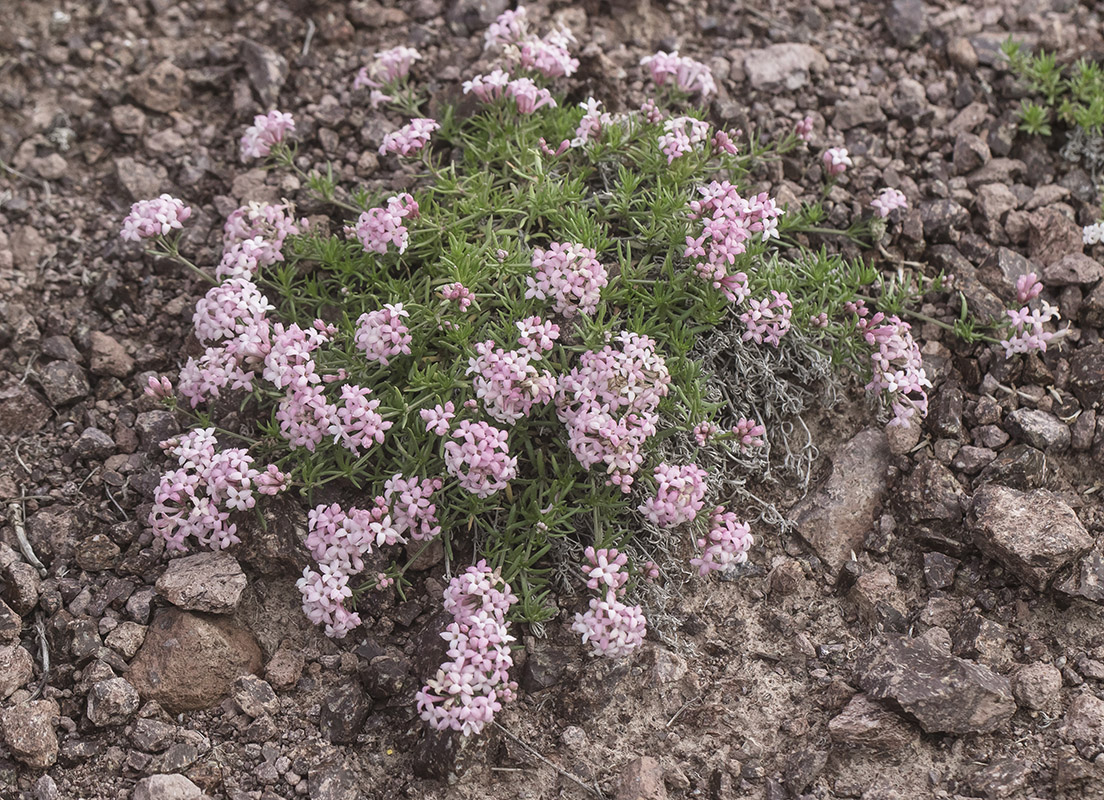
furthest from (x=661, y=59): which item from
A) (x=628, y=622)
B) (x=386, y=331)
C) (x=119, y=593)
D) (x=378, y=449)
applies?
(x=119, y=593)

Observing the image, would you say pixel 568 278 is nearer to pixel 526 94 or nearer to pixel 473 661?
pixel 526 94

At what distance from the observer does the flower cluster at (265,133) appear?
6453mm

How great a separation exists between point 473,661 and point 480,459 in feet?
3.15

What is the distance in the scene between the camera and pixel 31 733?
15.8 ft

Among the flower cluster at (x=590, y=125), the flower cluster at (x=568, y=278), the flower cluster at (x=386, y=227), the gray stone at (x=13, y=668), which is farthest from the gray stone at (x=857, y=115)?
the gray stone at (x=13, y=668)

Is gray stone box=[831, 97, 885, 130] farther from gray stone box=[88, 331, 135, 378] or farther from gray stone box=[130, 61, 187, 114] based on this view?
gray stone box=[88, 331, 135, 378]

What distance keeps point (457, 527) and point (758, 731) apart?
6.19ft

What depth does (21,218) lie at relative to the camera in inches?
277

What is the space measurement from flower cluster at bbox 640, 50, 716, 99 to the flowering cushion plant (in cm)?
4

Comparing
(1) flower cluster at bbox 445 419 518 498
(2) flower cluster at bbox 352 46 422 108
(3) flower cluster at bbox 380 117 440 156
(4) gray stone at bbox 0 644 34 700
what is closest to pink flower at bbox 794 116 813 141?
(3) flower cluster at bbox 380 117 440 156

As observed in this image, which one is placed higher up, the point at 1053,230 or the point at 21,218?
the point at 1053,230

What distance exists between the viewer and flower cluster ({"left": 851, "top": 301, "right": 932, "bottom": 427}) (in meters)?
5.59

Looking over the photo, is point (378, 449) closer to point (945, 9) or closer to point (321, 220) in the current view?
point (321, 220)

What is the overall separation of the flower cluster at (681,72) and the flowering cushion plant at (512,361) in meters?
0.04
